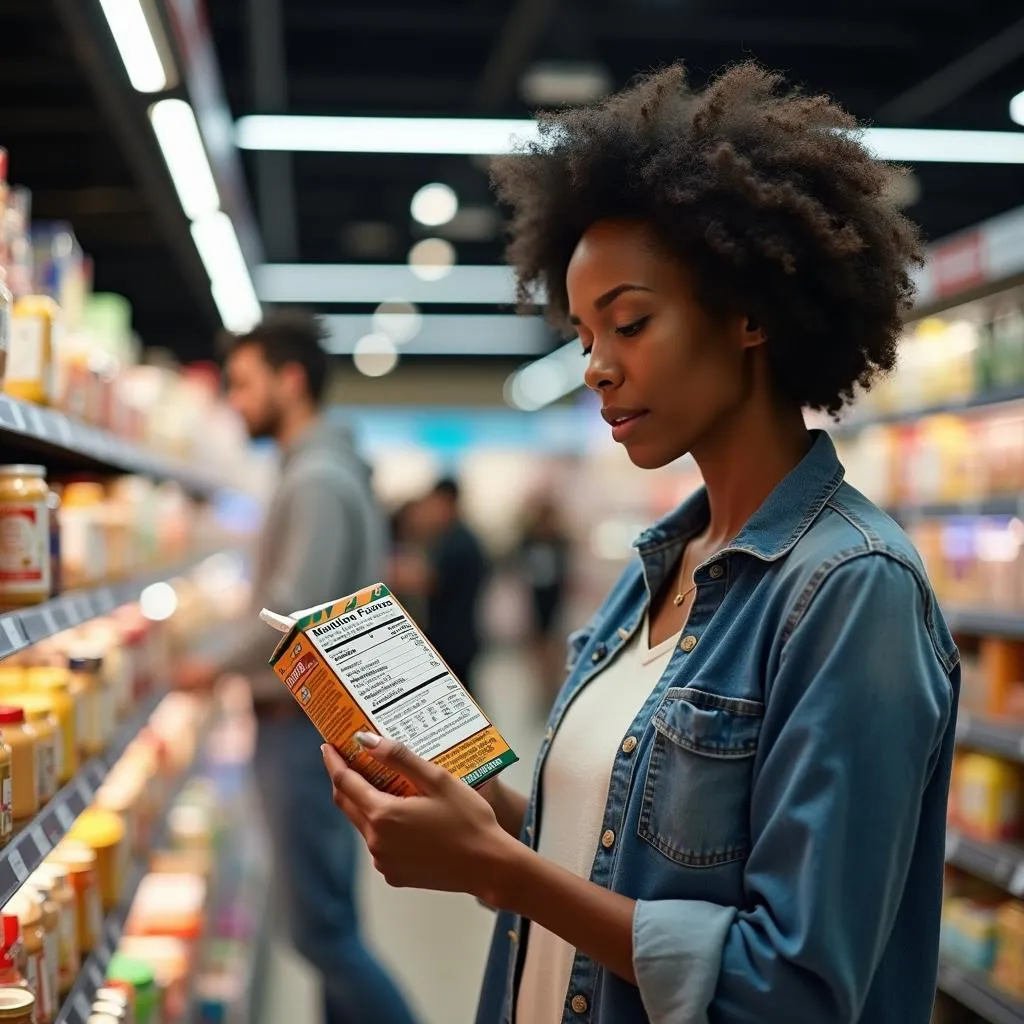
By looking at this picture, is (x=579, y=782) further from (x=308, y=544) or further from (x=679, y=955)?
(x=308, y=544)

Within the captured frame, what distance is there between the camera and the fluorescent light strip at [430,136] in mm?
6570

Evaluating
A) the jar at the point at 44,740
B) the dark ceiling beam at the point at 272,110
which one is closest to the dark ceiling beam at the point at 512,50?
the dark ceiling beam at the point at 272,110

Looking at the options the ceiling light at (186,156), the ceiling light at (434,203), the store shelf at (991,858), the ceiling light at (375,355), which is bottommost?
the store shelf at (991,858)

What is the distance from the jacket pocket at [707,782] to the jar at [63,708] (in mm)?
1221

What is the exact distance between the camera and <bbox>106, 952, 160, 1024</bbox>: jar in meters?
2.59

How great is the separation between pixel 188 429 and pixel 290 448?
926 mm

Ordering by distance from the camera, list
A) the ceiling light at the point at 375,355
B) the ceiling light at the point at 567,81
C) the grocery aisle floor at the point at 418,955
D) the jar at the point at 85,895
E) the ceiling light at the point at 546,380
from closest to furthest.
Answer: the jar at the point at 85,895 < the grocery aisle floor at the point at 418,955 < the ceiling light at the point at 567,81 < the ceiling light at the point at 546,380 < the ceiling light at the point at 375,355

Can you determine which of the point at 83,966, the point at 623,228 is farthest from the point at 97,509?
the point at 623,228

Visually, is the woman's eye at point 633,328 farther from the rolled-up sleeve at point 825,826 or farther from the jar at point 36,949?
the jar at point 36,949

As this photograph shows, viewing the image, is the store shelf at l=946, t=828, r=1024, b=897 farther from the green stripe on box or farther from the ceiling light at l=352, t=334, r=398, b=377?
the ceiling light at l=352, t=334, r=398, b=377

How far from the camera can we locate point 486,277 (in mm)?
14266

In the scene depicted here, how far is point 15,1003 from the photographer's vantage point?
1.60 m

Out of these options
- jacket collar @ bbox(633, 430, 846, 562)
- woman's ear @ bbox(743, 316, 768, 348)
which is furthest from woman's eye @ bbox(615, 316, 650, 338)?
jacket collar @ bbox(633, 430, 846, 562)

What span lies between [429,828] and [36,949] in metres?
0.89
